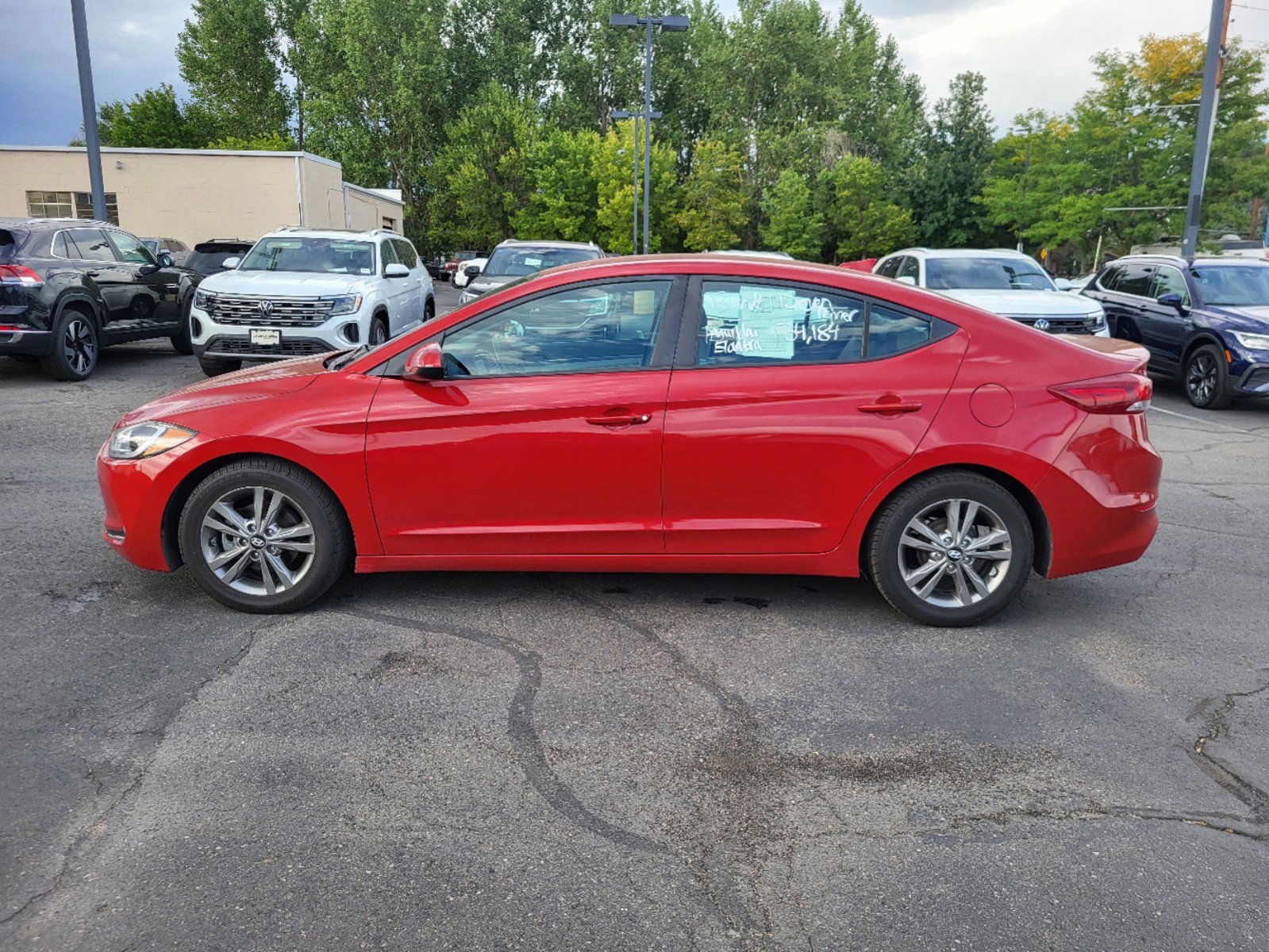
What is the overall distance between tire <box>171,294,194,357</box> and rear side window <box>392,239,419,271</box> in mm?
2925

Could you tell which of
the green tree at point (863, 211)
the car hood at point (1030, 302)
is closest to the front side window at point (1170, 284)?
the car hood at point (1030, 302)

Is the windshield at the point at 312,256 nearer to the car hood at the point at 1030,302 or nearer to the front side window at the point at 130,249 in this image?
the front side window at the point at 130,249

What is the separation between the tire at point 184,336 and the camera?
568 inches

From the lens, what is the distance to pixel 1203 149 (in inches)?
709

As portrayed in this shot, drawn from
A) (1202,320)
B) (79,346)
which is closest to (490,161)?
(79,346)

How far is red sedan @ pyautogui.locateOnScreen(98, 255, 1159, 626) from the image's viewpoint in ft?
14.4

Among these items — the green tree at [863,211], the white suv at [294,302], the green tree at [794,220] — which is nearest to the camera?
the white suv at [294,302]

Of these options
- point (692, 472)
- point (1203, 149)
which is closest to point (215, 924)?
point (692, 472)

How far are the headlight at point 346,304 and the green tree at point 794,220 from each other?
47799 millimetres

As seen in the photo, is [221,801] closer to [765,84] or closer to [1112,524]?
[1112,524]

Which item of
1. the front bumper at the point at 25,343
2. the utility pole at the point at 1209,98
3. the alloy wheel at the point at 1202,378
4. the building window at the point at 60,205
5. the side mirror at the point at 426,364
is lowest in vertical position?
the alloy wheel at the point at 1202,378

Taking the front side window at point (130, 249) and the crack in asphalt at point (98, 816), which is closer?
the crack in asphalt at point (98, 816)

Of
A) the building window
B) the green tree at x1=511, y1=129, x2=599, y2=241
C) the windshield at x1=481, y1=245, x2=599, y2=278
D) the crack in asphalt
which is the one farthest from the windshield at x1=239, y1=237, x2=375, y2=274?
the green tree at x1=511, y1=129, x2=599, y2=241

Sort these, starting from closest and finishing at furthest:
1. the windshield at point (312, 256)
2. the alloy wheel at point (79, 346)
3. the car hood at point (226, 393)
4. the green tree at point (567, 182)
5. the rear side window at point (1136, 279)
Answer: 1. the car hood at point (226, 393)
2. the alloy wheel at point (79, 346)
3. the windshield at point (312, 256)
4. the rear side window at point (1136, 279)
5. the green tree at point (567, 182)
